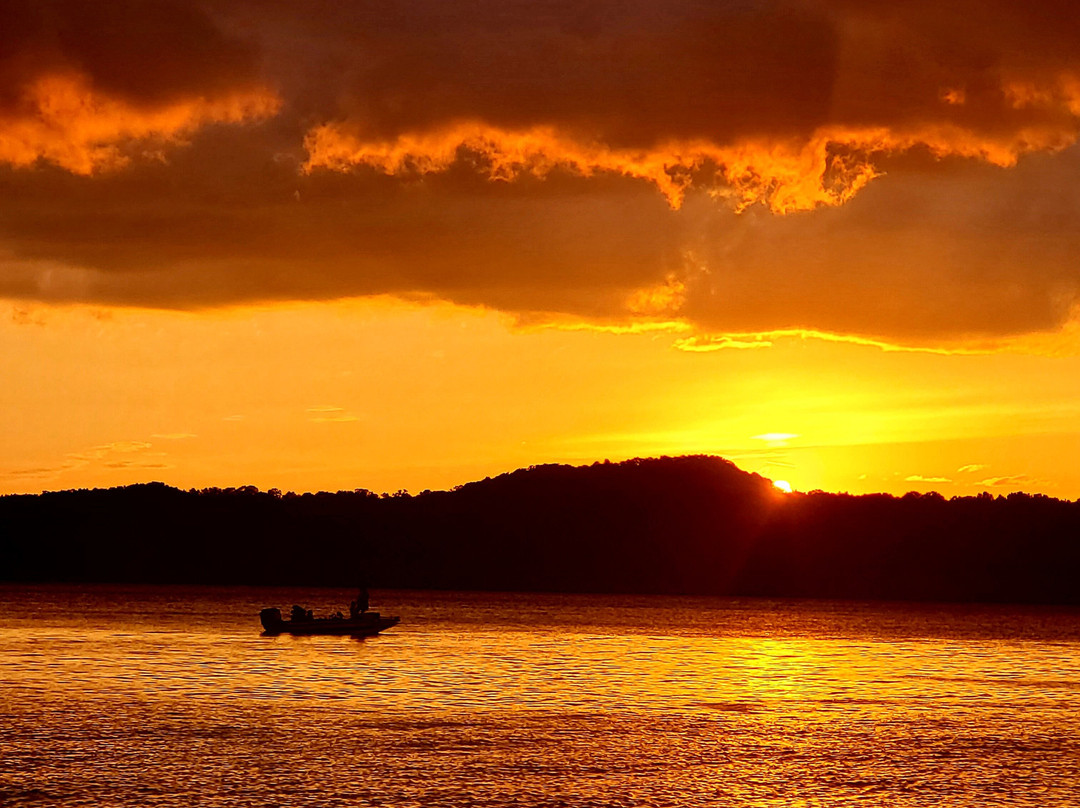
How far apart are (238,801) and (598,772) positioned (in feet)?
48.7

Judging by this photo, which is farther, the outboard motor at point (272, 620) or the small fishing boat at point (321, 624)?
the outboard motor at point (272, 620)

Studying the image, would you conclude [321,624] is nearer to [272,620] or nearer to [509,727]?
[272,620]

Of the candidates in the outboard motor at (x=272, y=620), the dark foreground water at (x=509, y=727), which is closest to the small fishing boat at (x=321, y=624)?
the outboard motor at (x=272, y=620)

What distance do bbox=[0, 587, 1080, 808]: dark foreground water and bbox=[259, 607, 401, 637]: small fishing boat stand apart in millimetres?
1921

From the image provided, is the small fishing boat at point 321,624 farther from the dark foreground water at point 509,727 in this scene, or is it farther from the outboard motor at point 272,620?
the dark foreground water at point 509,727

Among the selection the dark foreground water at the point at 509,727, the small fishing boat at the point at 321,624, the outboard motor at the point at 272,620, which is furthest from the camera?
the outboard motor at the point at 272,620

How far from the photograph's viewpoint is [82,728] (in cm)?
6216

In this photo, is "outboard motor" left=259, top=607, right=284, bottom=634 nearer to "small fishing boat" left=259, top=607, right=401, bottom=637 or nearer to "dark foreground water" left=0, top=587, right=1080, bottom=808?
"small fishing boat" left=259, top=607, right=401, bottom=637

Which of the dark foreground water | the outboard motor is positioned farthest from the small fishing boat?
the dark foreground water

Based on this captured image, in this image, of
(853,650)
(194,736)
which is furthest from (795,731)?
(853,650)

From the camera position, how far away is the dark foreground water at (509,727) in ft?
165

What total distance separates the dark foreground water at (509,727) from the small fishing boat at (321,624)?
192cm

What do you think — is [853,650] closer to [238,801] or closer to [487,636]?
[487,636]

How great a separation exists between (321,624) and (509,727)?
59037 millimetres
